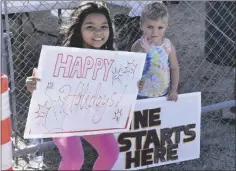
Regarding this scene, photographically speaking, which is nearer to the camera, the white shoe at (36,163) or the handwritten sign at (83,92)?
the handwritten sign at (83,92)

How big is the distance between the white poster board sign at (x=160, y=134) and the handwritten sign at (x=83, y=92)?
0.31m

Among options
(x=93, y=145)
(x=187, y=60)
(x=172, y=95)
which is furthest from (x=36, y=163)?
(x=187, y=60)

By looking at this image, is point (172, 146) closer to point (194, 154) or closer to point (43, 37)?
point (194, 154)

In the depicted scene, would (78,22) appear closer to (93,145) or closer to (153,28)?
(153,28)

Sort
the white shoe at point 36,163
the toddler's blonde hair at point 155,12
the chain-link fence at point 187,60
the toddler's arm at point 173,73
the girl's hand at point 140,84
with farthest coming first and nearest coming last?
the chain-link fence at point 187,60, the white shoe at point 36,163, the toddler's arm at point 173,73, the toddler's blonde hair at point 155,12, the girl's hand at point 140,84

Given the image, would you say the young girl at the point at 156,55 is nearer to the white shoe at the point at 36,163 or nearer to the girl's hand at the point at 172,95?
the girl's hand at the point at 172,95

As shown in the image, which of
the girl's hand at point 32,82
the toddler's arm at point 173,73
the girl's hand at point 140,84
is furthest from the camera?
the toddler's arm at point 173,73

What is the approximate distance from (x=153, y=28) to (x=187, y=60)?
11.0 ft

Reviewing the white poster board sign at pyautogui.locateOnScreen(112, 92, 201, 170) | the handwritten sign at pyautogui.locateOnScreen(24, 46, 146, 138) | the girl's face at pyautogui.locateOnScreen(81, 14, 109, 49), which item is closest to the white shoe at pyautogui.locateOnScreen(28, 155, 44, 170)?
the white poster board sign at pyautogui.locateOnScreen(112, 92, 201, 170)

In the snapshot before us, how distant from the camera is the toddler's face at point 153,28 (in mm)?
3193

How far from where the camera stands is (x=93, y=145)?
313 centimetres

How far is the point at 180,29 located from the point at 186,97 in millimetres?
4612

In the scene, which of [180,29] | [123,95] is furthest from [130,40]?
[180,29]

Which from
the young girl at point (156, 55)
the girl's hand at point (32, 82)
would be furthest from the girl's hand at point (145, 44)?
the girl's hand at point (32, 82)
